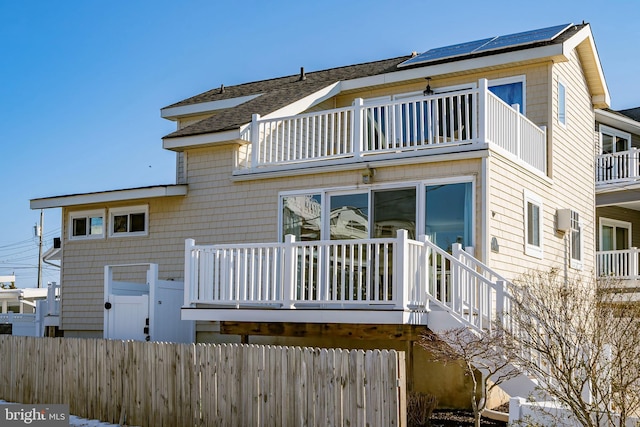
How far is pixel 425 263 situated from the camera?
12.1m

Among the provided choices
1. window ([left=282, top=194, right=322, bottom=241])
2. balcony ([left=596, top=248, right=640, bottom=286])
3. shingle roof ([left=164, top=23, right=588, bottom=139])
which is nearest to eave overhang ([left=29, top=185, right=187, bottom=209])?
shingle roof ([left=164, top=23, right=588, bottom=139])

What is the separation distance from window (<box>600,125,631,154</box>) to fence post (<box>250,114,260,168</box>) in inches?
480

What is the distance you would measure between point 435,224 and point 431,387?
2.81 metres

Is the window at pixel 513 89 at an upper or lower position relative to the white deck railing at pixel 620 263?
upper

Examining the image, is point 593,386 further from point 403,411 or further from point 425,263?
point 425,263

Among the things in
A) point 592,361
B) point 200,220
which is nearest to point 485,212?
point 592,361

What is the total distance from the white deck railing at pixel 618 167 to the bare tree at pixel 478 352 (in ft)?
38.6

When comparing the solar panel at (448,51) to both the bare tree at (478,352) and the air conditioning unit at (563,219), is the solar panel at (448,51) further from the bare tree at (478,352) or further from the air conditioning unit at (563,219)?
the bare tree at (478,352)

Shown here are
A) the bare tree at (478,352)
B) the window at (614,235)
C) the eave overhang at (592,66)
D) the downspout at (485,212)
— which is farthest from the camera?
the window at (614,235)

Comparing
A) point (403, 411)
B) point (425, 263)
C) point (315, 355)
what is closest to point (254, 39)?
point (425, 263)

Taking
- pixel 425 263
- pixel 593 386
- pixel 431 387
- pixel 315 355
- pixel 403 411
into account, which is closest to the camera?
pixel 593 386

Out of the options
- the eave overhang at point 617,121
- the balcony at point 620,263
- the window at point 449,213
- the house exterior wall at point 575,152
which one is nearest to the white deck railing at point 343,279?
the window at point 449,213

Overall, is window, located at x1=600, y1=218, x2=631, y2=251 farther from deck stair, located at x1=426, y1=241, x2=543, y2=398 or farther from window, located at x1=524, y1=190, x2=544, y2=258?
deck stair, located at x1=426, y1=241, x2=543, y2=398

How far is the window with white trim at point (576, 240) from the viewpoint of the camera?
1794cm
